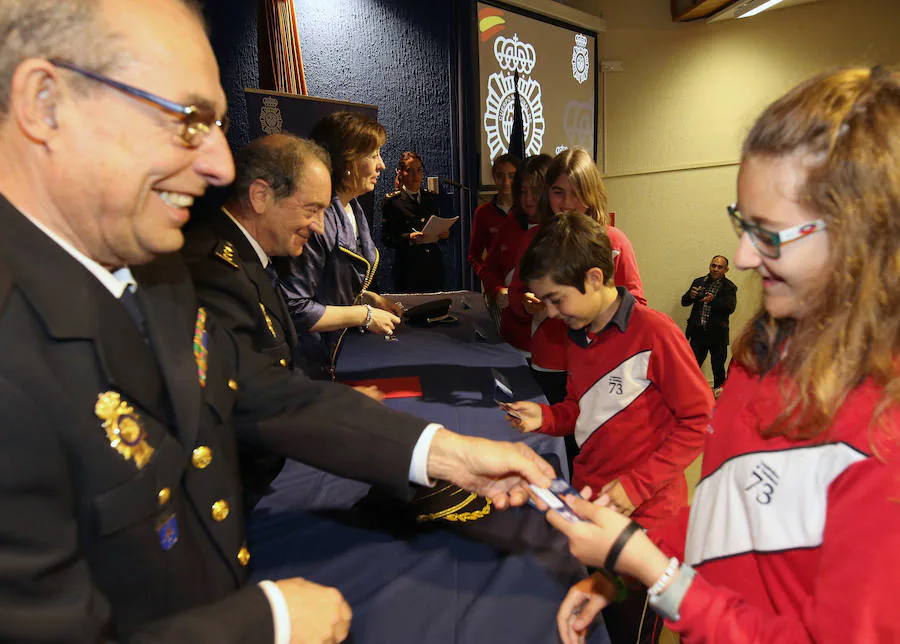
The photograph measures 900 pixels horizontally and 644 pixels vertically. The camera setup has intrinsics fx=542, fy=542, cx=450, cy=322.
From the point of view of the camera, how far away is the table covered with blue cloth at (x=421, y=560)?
1030 millimetres

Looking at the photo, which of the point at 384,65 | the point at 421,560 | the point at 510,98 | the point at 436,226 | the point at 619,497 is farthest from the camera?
the point at 510,98

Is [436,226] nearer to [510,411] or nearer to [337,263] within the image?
[337,263]

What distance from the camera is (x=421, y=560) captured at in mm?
1227

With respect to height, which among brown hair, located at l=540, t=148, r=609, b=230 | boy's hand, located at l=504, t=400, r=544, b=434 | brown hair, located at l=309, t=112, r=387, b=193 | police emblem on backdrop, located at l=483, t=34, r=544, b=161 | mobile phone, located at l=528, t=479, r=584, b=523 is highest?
police emblem on backdrop, located at l=483, t=34, r=544, b=161

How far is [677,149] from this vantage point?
23.4 ft

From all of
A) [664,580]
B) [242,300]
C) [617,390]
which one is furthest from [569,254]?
[664,580]

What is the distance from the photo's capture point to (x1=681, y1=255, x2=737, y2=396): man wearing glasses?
6.16m

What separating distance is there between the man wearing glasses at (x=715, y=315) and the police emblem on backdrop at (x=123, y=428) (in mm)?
6329

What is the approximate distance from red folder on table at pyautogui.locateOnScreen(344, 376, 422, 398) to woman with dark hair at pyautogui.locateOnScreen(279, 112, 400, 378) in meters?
0.19

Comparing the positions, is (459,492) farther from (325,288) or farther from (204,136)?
(325,288)

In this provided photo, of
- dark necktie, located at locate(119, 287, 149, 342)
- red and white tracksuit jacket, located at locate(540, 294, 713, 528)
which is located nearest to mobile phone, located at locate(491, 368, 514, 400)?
red and white tracksuit jacket, located at locate(540, 294, 713, 528)

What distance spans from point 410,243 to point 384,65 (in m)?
2.08

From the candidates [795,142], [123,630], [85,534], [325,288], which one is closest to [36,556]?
[85,534]

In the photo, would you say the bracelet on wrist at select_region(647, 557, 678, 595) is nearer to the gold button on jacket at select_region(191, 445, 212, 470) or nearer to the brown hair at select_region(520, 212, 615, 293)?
the gold button on jacket at select_region(191, 445, 212, 470)
